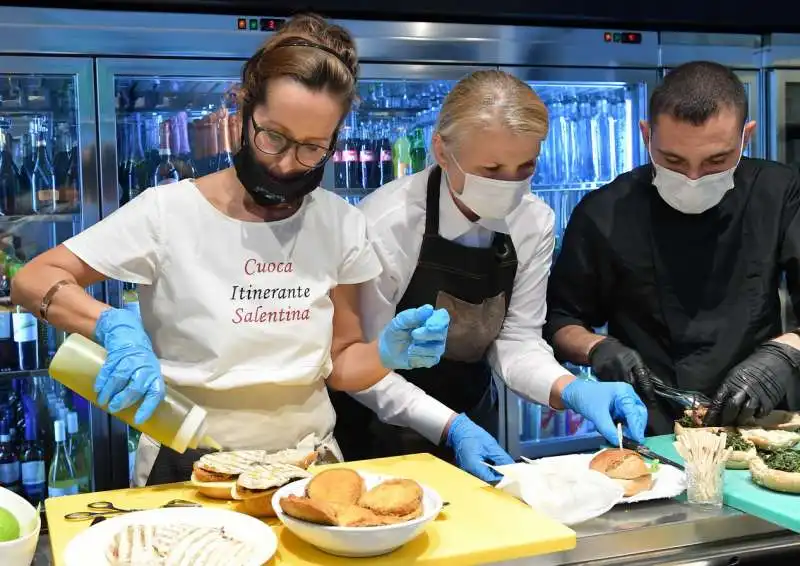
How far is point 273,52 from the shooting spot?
6.16 feet

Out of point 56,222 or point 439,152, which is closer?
point 439,152

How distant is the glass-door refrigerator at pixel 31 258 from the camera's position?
123 inches

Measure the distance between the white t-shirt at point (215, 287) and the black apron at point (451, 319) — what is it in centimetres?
45

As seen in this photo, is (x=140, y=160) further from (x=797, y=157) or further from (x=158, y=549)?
(x=797, y=157)

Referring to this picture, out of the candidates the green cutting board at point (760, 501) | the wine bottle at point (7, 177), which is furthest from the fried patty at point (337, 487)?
the wine bottle at point (7, 177)

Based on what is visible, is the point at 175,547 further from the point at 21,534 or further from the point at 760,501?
the point at 760,501

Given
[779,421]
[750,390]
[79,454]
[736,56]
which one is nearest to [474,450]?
[750,390]

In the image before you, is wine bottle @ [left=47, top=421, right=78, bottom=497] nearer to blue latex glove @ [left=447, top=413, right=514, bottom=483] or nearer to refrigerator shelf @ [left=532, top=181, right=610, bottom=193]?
blue latex glove @ [left=447, top=413, right=514, bottom=483]

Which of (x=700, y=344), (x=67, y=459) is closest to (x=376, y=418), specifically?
(x=700, y=344)

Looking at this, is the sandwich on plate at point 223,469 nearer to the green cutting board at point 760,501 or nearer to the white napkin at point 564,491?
the white napkin at point 564,491

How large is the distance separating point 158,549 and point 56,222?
2288mm

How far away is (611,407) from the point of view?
2068 mm

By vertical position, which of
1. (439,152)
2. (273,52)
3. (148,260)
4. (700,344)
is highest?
(273,52)

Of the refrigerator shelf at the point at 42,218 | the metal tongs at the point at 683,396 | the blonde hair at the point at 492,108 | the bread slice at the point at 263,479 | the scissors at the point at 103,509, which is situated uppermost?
the blonde hair at the point at 492,108
